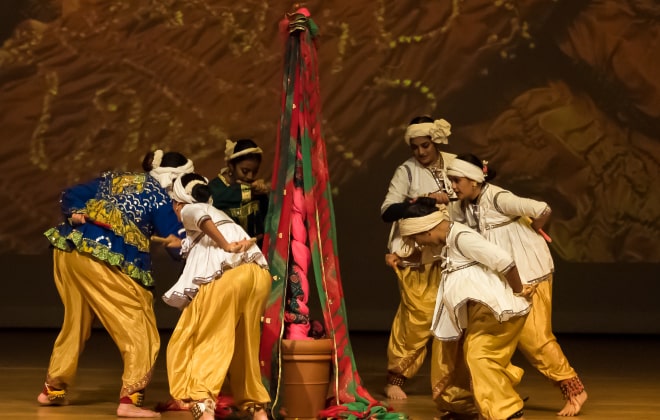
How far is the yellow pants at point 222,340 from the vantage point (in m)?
5.01

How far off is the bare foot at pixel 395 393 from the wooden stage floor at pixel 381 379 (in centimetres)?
10

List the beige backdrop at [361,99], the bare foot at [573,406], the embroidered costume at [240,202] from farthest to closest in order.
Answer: the beige backdrop at [361,99] < the embroidered costume at [240,202] < the bare foot at [573,406]

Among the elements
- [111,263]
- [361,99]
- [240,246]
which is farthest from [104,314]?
[361,99]

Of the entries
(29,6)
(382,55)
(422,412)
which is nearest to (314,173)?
(422,412)

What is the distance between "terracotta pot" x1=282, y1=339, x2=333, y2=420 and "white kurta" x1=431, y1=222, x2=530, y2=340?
56 cm

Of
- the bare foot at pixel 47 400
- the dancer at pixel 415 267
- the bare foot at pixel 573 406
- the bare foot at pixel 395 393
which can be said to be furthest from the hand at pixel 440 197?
the bare foot at pixel 47 400

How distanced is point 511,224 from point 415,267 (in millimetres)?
930

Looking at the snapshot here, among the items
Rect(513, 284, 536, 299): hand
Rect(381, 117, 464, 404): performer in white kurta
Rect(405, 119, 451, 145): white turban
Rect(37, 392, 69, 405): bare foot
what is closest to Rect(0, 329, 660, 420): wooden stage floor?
Rect(37, 392, 69, 405): bare foot

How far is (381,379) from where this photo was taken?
284 inches

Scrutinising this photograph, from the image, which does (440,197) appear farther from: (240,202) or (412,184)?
(240,202)

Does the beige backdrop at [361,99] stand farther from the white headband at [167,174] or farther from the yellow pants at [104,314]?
the yellow pants at [104,314]

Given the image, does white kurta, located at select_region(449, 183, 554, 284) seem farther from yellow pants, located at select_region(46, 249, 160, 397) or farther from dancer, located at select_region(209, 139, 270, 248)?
yellow pants, located at select_region(46, 249, 160, 397)

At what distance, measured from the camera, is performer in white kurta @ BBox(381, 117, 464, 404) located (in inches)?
253

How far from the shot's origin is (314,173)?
5.54m
